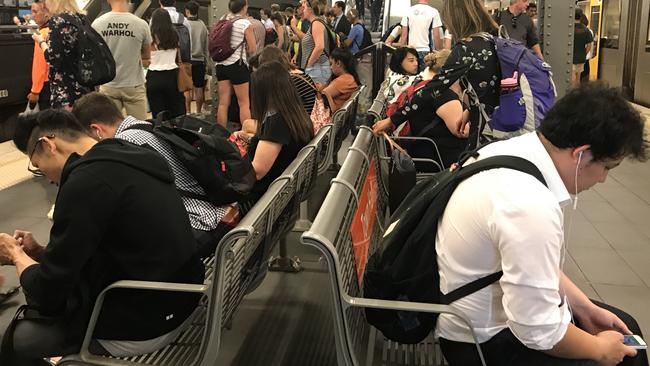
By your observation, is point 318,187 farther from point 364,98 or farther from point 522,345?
point 522,345

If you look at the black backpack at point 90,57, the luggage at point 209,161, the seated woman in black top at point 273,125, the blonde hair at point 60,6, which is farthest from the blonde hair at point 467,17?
the blonde hair at point 60,6

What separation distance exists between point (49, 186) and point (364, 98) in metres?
3.90

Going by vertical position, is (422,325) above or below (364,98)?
above

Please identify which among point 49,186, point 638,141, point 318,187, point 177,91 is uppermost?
point 638,141

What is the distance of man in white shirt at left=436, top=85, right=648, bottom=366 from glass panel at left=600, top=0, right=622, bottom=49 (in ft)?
37.1

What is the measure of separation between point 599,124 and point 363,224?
38.2 inches

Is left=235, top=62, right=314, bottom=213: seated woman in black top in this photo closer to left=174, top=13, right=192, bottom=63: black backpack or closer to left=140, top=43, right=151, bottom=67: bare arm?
left=140, top=43, right=151, bottom=67: bare arm

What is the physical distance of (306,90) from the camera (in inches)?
187

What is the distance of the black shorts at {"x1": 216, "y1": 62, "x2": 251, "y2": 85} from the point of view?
628cm

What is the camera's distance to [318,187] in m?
5.62

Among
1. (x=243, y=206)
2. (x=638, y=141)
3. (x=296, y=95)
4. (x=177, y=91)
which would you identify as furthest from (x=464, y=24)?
(x=177, y=91)

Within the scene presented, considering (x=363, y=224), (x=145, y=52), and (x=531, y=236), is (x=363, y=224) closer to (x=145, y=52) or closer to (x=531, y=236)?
(x=531, y=236)

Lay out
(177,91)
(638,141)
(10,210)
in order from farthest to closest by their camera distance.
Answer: (177,91) → (10,210) → (638,141)

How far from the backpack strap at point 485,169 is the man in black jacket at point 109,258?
0.91 metres
